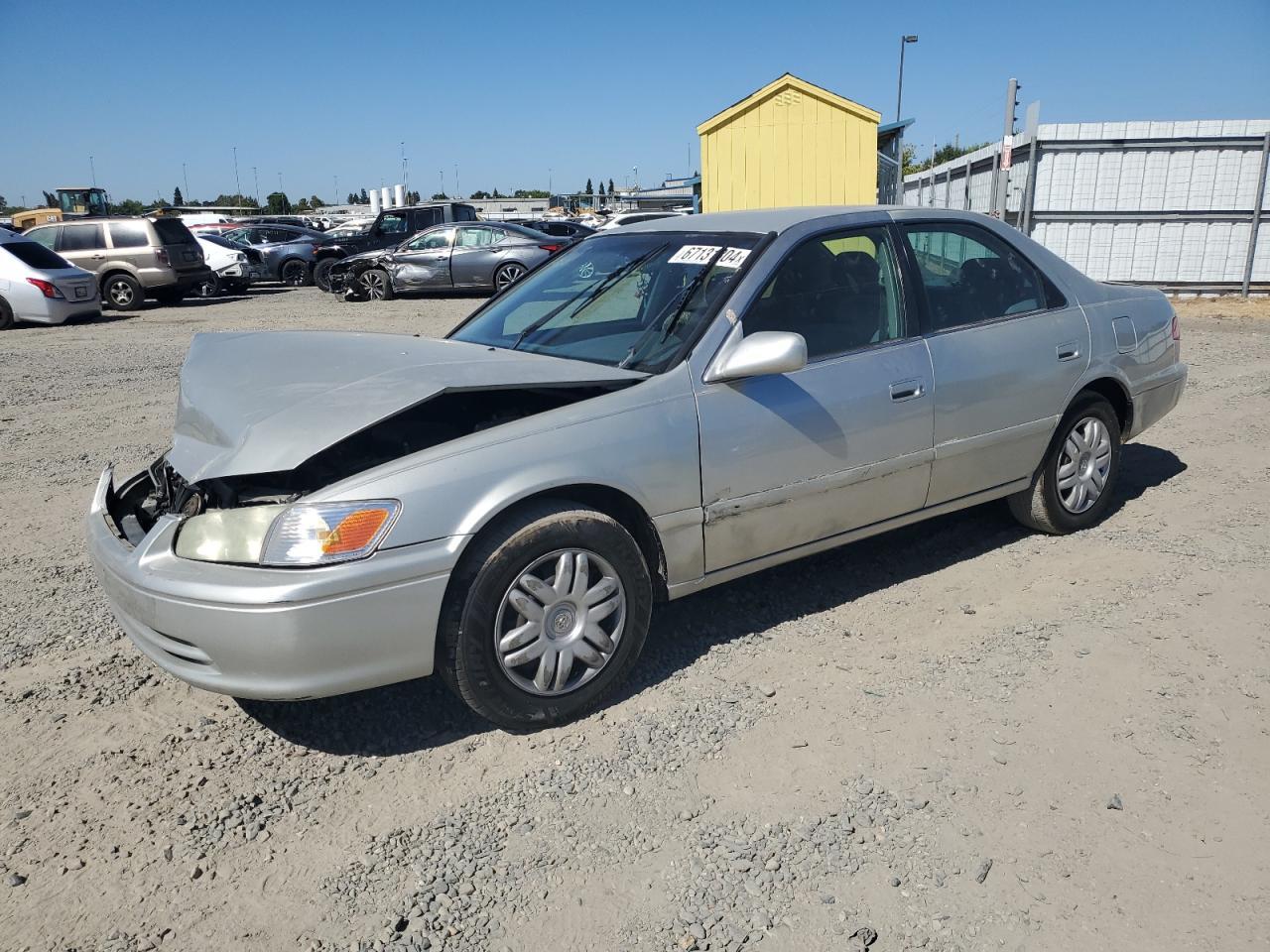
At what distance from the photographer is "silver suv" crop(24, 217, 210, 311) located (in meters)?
17.8

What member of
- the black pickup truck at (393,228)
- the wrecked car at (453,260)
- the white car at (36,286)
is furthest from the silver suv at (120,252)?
the black pickup truck at (393,228)

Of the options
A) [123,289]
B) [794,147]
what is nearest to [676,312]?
[794,147]

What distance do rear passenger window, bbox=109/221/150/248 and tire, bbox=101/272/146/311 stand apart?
573mm

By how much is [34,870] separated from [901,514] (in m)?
3.22

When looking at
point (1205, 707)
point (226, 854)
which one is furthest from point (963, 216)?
point (226, 854)

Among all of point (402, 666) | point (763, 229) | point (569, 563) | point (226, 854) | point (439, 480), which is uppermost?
point (763, 229)

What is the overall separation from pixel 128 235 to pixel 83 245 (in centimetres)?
78

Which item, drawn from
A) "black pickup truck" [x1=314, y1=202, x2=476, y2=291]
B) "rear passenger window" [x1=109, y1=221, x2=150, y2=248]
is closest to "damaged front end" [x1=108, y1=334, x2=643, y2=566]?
"rear passenger window" [x1=109, y1=221, x2=150, y2=248]

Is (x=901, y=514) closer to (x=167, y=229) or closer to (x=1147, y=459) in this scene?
(x=1147, y=459)

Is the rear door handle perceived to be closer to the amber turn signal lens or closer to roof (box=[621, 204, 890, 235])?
roof (box=[621, 204, 890, 235])

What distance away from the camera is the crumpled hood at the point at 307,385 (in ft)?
9.70

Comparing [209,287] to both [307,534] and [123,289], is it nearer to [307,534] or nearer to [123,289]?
[123,289]

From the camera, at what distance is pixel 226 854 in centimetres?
266

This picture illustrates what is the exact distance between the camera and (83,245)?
1778 cm
